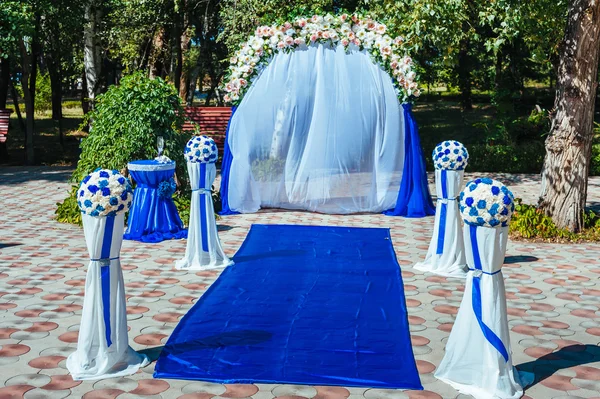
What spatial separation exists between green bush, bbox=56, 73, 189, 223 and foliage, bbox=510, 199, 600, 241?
16.7ft

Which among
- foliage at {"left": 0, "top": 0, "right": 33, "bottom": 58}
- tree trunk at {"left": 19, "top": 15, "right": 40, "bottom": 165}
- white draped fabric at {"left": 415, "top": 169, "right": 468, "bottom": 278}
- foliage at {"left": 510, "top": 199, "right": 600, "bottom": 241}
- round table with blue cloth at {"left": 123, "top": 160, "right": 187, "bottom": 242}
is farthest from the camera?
tree trunk at {"left": 19, "top": 15, "right": 40, "bottom": 165}

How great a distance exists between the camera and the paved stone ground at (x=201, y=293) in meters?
4.72

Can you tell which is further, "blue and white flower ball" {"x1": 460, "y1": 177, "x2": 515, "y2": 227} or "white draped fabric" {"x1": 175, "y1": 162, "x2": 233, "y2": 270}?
"white draped fabric" {"x1": 175, "y1": 162, "x2": 233, "y2": 270}

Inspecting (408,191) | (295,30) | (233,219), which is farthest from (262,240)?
(295,30)

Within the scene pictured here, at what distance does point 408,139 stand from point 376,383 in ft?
24.2

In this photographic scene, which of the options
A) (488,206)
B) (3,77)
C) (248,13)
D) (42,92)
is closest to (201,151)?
(488,206)

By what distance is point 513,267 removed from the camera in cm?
832

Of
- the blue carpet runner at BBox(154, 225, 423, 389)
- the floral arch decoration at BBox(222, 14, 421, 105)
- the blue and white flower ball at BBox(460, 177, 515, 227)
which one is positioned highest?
the floral arch decoration at BBox(222, 14, 421, 105)

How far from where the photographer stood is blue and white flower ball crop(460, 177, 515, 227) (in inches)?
185

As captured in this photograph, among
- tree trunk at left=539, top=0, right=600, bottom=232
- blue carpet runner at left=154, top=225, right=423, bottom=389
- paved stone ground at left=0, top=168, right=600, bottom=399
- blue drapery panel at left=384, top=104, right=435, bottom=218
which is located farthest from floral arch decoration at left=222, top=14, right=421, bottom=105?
blue carpet runner at left=154, top=225, right=423, bottom=389

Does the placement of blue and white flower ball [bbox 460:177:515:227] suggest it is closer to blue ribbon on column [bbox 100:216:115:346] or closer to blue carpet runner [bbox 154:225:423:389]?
blue carpet runner [bbox 154:225:423:389]

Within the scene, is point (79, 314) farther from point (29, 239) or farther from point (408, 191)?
point (408, 191)

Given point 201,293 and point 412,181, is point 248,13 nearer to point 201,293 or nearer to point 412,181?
point 412,181

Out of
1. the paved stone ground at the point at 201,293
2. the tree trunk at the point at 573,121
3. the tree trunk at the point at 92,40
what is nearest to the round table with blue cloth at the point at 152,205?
the paved stone ground at the point at 201,293
